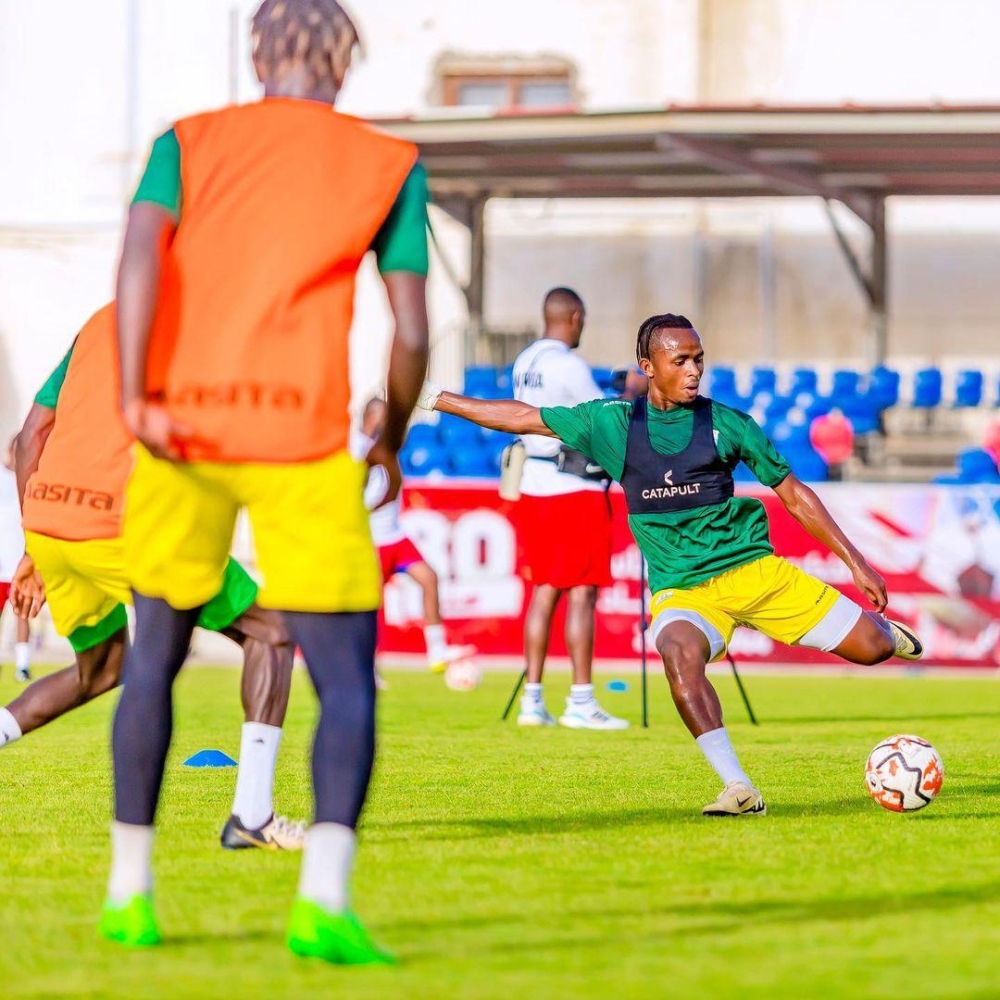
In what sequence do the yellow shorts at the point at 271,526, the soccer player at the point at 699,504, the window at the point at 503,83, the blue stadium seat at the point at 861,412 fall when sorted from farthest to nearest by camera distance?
the window at the point at 503,83
the blue stadium seat at the point at 861,412
the soccer player at the point at 699,504
the yellow shorts at the point at 271,526

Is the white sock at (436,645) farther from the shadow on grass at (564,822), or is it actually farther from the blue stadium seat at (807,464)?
the shadow on grass at (564,822)

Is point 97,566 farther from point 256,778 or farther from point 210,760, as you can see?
point 210,760

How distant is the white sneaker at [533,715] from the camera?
10.6m

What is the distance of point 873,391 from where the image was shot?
2145cm

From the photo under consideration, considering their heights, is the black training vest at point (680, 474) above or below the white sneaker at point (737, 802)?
above

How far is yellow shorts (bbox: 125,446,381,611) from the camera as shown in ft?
13.1

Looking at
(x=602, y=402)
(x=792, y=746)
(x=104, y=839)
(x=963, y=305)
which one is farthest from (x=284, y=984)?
(x=963, y=305)

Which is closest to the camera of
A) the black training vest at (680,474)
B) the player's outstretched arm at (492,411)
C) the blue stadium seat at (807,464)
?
the player's outstretched arm at (492,411)

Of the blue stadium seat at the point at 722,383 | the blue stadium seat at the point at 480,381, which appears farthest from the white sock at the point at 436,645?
the blue stadium seat at the point at 722,383

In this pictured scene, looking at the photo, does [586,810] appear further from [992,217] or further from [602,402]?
[992,217]

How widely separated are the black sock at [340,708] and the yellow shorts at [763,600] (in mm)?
3136

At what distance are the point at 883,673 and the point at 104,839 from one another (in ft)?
36.6

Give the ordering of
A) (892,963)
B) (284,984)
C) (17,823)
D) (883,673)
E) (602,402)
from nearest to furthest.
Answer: (284,984) → (892,963) → (17,823) → (602,402) → (883,673)

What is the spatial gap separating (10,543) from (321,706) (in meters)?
8.12
